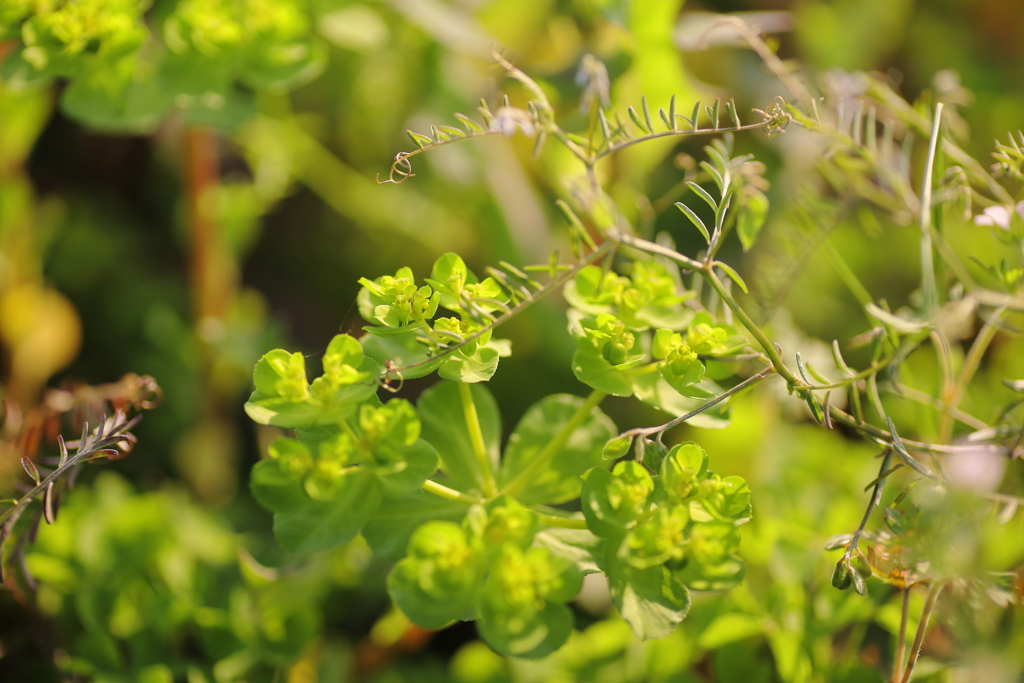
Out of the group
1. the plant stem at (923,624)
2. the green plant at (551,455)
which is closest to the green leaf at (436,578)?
the green plant at (551,455)

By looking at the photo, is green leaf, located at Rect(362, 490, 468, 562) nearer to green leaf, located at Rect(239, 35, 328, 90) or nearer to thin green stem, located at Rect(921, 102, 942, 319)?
thin green stem, located at Rect(921, 102, 942, 319)

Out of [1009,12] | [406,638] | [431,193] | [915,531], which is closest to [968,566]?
[915,531]

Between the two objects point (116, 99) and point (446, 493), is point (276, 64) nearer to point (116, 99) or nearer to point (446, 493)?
point (116, 99)

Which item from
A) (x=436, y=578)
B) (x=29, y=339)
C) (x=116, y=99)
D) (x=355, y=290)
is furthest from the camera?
(x=355, y=290)

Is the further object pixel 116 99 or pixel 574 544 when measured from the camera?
pixel 116 99

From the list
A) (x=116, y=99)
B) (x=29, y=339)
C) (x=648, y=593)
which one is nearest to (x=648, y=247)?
(x=648, y=593)

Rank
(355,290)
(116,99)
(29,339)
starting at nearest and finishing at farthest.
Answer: (116,99)
(29,339)
(355,290)

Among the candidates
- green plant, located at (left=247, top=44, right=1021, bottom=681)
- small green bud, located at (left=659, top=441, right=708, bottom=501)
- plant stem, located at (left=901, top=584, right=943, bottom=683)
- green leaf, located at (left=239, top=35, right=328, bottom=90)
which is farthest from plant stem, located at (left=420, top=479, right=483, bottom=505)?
green leaf, located at (left=239, top=35, right=328, bottom=90)
